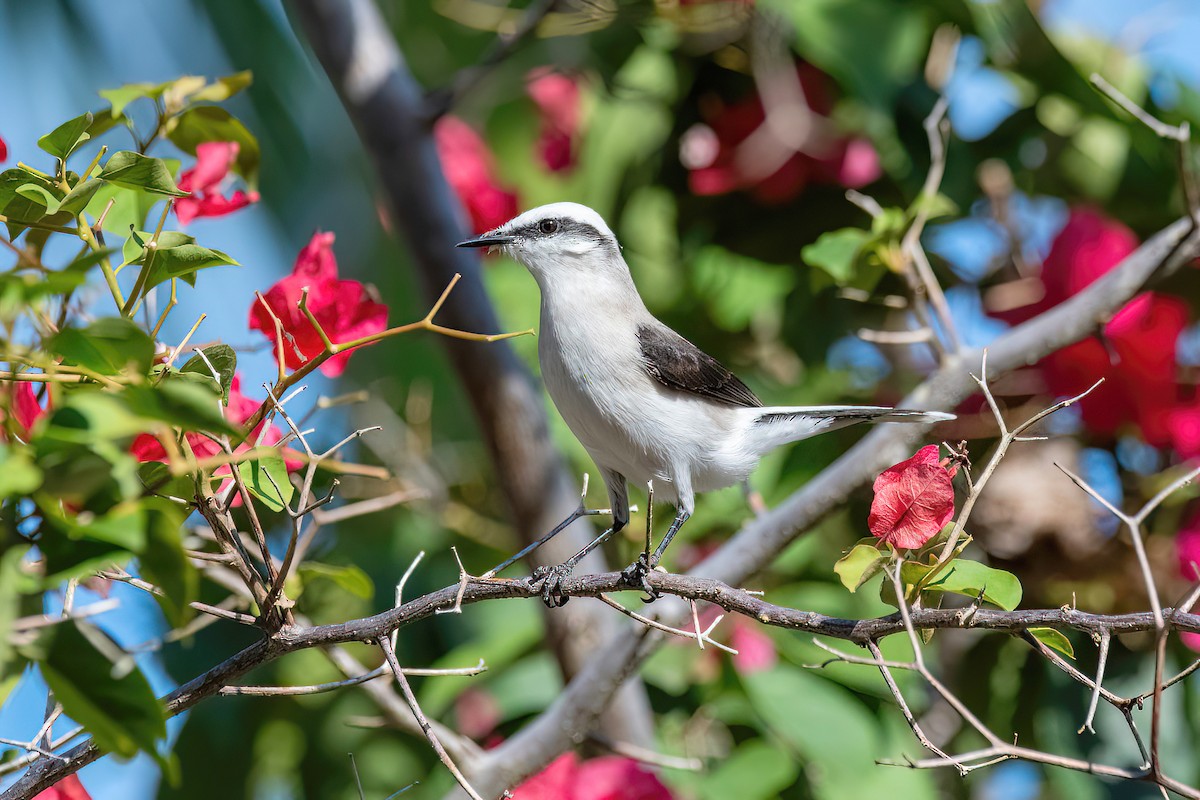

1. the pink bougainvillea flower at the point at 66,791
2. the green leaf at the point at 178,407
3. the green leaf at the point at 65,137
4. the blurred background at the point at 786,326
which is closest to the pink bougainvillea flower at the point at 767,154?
the blurred background at the point at 786,326

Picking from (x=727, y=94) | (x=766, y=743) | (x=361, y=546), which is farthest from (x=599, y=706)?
(x=727, y=94)

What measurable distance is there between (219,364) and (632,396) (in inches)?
38.5

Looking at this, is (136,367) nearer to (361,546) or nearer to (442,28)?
(361,546)

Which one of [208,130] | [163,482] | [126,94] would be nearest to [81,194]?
[126,94]

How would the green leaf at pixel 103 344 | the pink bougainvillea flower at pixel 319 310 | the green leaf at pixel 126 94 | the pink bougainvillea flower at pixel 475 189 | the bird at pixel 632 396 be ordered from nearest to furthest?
the green leaf at pixel 103 344, the green leaf at pixel 126 94, the pink bougainvillea flower at pixel 319 310, the bird at pixel 632 396, the pink bougainvillea flower at pixel 475 189

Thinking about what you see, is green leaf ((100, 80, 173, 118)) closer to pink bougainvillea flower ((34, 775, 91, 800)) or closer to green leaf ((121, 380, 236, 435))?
green leaf ((121, 380, 236, 435))

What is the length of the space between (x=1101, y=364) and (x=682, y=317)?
1092mm

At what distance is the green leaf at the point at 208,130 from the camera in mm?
1614

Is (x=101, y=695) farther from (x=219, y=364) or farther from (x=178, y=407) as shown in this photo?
(x=219, y=364)

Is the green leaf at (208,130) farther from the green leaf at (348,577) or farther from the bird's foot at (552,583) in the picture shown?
the bird's foot at (552,583)

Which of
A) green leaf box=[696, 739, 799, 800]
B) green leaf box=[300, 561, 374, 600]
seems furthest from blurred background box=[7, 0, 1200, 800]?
green leaf box=[300, 561, 374, 600]

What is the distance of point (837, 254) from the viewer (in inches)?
87.6

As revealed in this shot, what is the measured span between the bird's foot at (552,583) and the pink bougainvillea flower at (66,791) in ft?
2.28

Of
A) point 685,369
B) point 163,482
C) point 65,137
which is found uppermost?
point 65,137
